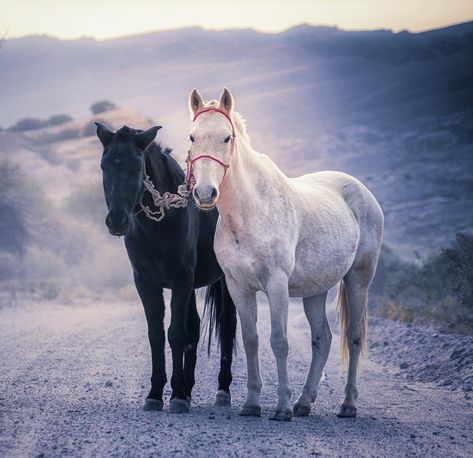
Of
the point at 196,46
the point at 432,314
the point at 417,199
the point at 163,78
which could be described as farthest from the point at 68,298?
the point at 196,46

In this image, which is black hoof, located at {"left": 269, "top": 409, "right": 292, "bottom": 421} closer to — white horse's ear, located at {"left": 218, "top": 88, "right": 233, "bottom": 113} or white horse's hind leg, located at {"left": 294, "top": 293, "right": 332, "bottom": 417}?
white horse's hind leg, located at {"left": 294, "top": 293, "right": 332, "bottom": 417}

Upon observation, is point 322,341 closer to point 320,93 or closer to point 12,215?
point 12,215

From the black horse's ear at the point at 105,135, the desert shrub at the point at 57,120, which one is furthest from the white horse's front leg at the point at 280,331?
the desert shrub at the point at 57,120

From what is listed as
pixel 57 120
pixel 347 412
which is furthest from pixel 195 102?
pixel 57 120

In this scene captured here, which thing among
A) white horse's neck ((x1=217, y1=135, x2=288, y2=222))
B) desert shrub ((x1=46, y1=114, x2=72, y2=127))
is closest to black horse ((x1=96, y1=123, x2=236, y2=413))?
white horse's neck ((x1=217, y1=135, x2=288, y2=222))

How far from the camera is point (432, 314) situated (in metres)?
14.6

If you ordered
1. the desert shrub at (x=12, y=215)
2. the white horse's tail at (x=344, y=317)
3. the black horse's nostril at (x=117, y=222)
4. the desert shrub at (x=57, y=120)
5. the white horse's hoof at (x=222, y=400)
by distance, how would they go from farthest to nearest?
the desert shrub at (x=57, y=120)
the desert shrub at (x=12, y=215)
the white horse's tail at (x=344, y=317)
the white horse's hoof at (x=222, y=400)
the black horse's nostril at (x=117, y=222)

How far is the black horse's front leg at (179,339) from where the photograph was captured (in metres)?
7.44

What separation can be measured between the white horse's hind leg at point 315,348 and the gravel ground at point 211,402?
22cm

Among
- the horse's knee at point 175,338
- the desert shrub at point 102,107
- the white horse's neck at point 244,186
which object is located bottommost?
the desert shrub at point 102,107

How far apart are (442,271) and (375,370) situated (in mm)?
9467

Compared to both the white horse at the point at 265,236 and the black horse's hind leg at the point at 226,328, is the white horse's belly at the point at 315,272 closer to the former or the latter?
the white horse at the point at 265,236

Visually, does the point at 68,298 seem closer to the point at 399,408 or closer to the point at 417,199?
the point at 399,408

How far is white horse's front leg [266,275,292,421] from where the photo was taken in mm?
6980
